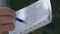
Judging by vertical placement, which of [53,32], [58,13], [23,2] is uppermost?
[23,2]

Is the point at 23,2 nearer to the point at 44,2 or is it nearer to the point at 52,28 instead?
the point at 52,28

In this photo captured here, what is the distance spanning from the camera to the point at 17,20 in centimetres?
54

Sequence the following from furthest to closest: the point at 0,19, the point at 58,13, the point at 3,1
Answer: the point at 3,1 → the point at 58,13 → the point at 0,19

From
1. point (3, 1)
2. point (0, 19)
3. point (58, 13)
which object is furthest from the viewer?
point (3, 1)

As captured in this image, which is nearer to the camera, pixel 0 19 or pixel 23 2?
pixel 0 19

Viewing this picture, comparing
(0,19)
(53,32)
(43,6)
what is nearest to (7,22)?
(0,19)

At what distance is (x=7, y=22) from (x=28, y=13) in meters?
0.10

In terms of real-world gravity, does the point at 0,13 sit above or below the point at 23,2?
below

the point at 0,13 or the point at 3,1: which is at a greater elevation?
the point at 3,1

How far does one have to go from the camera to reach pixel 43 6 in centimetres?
52

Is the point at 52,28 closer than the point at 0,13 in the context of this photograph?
No

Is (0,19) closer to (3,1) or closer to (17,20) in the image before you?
(17,20)

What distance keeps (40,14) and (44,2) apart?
5 cm

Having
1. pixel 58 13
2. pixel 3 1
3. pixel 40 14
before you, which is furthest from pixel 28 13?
pixel 3 1
